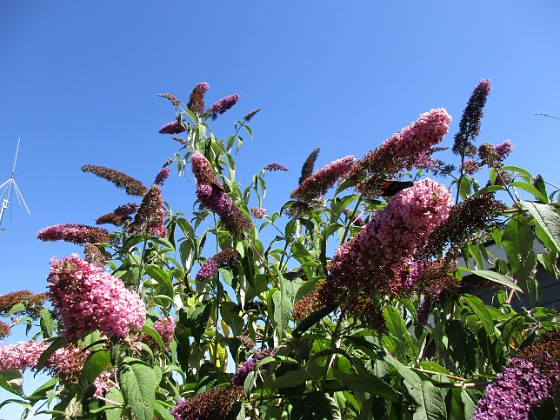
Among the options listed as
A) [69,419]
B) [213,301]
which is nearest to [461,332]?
[213,301]

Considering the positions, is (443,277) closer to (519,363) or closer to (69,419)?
(519,363)

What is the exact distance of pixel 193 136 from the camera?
470 centimetres

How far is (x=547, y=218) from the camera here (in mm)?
1681

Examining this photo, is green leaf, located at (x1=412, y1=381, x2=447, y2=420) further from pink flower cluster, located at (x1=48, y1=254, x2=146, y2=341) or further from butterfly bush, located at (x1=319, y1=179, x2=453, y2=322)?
pink flower cluster, located at (x1=48, y1=254, x2=146, y2=341)

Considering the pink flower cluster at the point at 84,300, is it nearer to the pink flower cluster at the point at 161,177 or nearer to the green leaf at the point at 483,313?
the green leaf at the point at 483,313

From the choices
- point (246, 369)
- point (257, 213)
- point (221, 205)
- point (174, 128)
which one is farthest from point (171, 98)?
point (246, 369)

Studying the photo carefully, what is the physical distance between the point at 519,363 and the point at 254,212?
3636 millimetres

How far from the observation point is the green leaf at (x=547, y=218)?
64.6 inches

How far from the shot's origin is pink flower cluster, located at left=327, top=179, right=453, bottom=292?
1736 mm

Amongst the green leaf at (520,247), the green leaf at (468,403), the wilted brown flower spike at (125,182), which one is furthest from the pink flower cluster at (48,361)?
the green leaf at (520,247)

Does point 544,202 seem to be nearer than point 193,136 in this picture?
Yes

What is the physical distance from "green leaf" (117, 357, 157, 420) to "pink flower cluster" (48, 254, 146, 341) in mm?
160

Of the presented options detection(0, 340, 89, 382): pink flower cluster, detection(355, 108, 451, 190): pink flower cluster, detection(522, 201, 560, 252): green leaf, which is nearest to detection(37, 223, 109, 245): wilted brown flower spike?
detection(0, 340, 89, 382): pink flower cluster

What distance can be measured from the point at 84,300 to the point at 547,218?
73.6 inches
